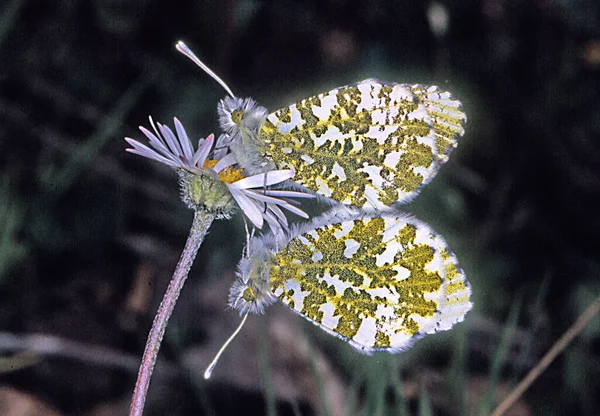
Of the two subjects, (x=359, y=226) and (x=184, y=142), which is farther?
(x=359, y=226)

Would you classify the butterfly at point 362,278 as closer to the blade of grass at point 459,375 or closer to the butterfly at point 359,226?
the butterfly at point 359,226

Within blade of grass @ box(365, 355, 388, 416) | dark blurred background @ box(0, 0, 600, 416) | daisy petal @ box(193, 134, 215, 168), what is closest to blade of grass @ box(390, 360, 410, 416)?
blade of grass @ box(365, 355, 388, 416)

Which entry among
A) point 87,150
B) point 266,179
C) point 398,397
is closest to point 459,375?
point 398,397

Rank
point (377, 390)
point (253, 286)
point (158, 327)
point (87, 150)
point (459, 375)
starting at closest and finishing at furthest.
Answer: point (158, 327) → point (253, 286) → point (377, 390) → point (459, 375) → point (87, 150)

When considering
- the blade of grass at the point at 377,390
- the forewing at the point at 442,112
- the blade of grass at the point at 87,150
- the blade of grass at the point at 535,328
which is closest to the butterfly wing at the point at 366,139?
the forewing at the point at 442,112

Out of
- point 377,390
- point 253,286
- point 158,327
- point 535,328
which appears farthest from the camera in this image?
point 535,328

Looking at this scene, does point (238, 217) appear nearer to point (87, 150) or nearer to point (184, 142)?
point (87, 150)

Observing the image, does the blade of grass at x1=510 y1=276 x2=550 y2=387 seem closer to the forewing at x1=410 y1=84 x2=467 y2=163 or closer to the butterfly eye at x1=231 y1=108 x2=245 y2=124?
the forewing at x1=410 y1=84 x2=467 y2=163
